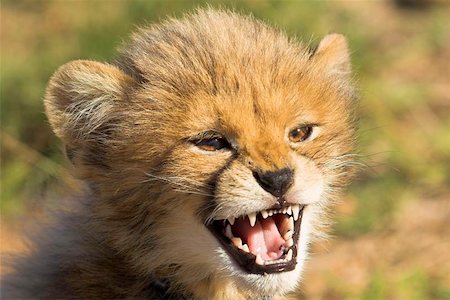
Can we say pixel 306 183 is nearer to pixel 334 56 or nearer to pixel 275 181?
pixel 275 181

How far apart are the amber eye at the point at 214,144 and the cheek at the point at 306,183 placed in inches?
10.3

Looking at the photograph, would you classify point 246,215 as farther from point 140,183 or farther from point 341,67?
point 341,67

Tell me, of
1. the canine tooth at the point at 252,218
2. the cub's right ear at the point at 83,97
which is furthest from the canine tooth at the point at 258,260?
the cub's right ear at the point at 83,97

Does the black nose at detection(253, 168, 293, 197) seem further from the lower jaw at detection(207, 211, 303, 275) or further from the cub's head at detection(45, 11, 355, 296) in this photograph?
the lower jaw at detection(207, 211, 303, 275)

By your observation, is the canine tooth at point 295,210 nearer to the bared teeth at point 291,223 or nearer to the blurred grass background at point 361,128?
the bared teeth at point 291,223

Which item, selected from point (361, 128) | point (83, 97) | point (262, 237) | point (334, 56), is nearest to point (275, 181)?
point (262, 237)

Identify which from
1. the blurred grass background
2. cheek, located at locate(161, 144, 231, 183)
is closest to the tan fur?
cheek, located at locate(161, 144, 231, 183)

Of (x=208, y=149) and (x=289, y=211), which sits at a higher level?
(x=208, y=149)

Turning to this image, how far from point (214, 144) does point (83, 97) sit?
0.58 m

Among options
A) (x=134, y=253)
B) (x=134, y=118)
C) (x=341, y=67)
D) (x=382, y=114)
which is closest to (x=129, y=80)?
(x=134, y=118)

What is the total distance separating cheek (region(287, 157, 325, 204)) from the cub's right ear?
742 mm

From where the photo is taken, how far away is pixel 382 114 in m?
7.11

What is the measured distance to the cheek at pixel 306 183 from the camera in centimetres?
338

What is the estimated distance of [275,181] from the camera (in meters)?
3.32
